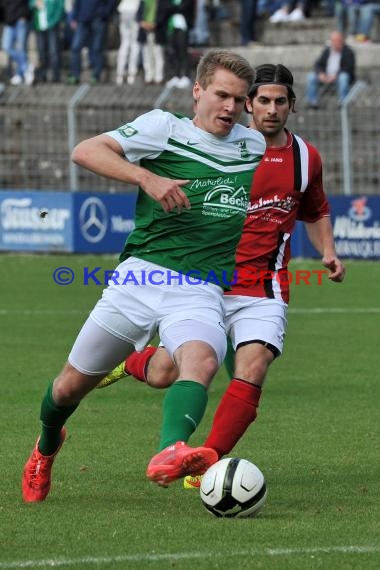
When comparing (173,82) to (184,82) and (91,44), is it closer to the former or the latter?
(184,82)

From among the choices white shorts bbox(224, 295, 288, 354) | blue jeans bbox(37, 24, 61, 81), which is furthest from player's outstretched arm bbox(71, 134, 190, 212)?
blue jeans bbox(37, 24, 61, 81)

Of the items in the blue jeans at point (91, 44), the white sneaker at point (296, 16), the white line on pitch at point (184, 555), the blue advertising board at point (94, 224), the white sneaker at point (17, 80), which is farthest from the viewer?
the white sneaker at point (296, 16)

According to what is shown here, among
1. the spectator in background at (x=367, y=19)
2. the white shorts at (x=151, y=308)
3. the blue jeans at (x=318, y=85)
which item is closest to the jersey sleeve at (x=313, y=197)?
the white shorts at (x=151, y=308)

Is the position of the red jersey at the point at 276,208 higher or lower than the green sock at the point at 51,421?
higher

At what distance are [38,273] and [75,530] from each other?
1594 cm

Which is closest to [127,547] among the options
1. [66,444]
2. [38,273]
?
[66,444]

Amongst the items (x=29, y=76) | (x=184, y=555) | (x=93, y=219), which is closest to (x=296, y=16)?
(x=29, y=76)

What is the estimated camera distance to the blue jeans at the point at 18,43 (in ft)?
96.4

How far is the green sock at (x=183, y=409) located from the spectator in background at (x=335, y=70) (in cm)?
1841

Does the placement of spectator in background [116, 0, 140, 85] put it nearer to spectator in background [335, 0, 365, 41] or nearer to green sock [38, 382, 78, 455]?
spectator in background [335, 0, 365, 41]

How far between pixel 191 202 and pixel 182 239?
0.59ft

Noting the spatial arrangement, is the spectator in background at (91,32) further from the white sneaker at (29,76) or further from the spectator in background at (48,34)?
the white sneaker at (29,76)

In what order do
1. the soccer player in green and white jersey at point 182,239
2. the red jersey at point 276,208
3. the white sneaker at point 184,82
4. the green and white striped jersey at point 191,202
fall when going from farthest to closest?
the white sneaker at point 184,82 < the red jersey at point 276,208 < the green and white striped jersey at point 191,202 < the soccer player in green and white jersey at point 182,239

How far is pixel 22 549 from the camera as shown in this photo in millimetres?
5871
